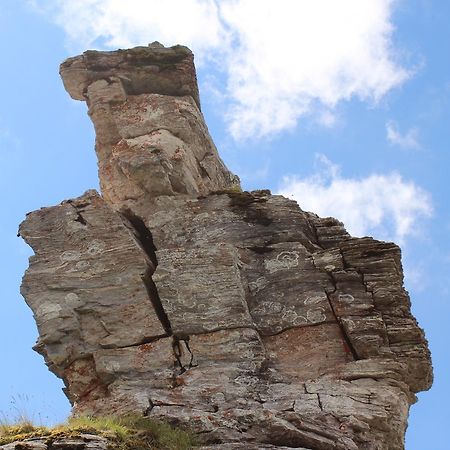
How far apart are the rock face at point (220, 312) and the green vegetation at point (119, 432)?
434 mm

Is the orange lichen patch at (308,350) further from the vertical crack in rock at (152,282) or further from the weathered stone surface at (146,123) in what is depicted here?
the weathered stone surface at (146,123)

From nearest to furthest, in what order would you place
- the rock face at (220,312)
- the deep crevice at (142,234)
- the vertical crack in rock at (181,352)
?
the rock face at (220,312)
the vertical crack in rock at (181,352)
the deep crevice at (142,234)

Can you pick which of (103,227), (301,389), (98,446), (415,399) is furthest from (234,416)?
(103,227)

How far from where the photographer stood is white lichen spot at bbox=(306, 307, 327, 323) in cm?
1920

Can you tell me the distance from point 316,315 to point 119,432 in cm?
571

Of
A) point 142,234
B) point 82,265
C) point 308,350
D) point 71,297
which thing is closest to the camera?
point 308,350

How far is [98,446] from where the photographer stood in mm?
14453

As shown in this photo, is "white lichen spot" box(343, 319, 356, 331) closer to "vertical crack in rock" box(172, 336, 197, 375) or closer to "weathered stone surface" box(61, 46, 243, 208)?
"vertical crack in rock" box(172, 336, 197, 375)

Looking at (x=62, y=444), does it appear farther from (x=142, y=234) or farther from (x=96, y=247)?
(x=142, y=234)

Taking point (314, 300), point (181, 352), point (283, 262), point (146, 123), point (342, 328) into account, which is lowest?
point (181, 352)

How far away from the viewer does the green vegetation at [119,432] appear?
1470cm

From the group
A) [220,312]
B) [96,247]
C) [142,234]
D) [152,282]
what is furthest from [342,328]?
[96,247]

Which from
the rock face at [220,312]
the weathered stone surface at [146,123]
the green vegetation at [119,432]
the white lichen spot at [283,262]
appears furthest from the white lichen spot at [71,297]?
the white lichen spot at [283,262]

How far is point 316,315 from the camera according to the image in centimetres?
1928
